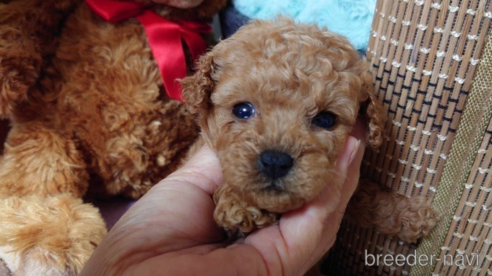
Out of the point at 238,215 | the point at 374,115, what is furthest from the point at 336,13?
the point at 238,215

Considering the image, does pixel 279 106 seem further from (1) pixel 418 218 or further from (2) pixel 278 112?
(1) pixel 418 218

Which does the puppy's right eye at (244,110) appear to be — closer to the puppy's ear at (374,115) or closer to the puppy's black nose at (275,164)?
the puppy's black nose at (275,164)

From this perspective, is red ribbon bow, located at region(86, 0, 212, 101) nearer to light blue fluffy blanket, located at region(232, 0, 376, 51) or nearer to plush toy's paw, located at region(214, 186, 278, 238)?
light blue fluffy blanket, located at region(232, 0, 376, 51)

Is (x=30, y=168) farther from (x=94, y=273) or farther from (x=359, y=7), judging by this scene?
(x=359, y=7)

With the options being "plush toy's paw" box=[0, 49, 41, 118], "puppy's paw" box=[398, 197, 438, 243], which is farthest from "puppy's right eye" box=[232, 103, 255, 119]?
"plush toy's paw" box=[0, 49, 41, 118]

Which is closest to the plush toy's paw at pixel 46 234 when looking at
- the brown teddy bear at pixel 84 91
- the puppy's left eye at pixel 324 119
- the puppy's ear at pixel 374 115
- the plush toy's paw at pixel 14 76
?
the brown teddy bear at pixel 84 91

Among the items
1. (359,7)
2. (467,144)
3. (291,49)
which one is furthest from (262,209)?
(359,7)
